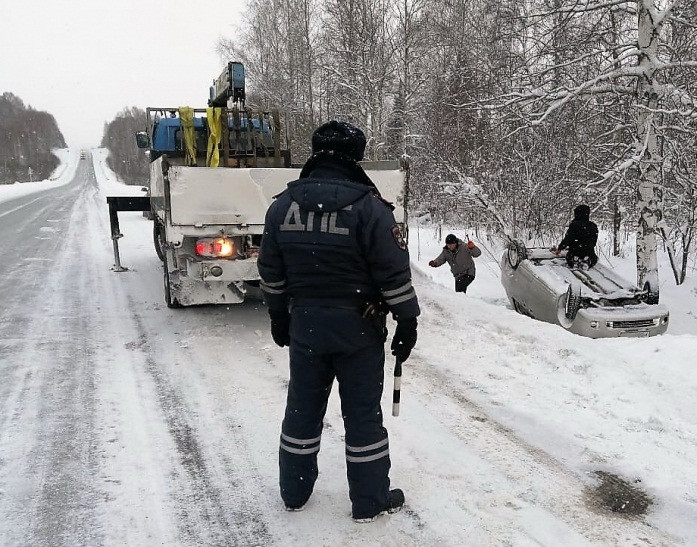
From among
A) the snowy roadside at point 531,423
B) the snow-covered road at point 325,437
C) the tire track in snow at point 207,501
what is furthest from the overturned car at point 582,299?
the tire track in snow at point 207,501

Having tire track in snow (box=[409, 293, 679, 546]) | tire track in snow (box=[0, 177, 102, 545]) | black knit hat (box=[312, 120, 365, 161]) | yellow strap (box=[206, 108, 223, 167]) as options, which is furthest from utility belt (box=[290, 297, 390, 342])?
yellow strap (box=[206, 108, 223, 167])

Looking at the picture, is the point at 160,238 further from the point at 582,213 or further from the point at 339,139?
the point at 582,213

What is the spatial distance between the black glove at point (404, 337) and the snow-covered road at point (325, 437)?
2.57 feet

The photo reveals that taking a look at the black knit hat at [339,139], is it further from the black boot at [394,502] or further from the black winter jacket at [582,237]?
the black winter jacket at [582,237]

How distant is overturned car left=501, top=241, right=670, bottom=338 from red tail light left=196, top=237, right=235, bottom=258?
394 centimetres

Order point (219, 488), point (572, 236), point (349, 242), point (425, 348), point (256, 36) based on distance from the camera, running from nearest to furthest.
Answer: point (349, 242) → point (219, 488) → point (425, 348) → point (572, 236) → point (256, 36)

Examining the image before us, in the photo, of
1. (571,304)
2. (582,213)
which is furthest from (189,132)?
(582,213)

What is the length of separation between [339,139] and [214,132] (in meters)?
4.81

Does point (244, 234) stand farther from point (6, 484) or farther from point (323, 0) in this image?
point (323, 0)

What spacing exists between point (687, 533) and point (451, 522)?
3.45ft

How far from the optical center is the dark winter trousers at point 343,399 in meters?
2.49

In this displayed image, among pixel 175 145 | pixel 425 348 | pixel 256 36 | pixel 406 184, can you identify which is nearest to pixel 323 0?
pixel 256 36

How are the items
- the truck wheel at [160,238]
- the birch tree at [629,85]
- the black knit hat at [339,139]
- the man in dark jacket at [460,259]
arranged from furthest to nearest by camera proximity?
1. the man in dark jacket at [460,259]
2. the birch tree at [629,85]
3. the truck wheel at [160,238]
4. the black knit hat at [339,139]

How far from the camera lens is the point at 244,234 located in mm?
5273
